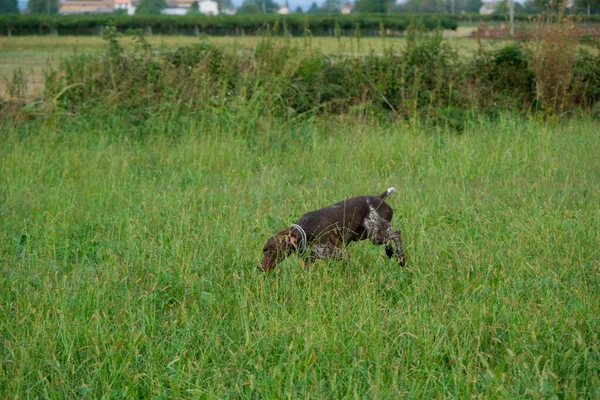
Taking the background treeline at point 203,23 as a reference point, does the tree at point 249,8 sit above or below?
above

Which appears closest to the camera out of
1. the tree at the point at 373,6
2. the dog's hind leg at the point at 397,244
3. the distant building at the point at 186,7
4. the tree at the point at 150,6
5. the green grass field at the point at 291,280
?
the green grass field at the point at 291,280

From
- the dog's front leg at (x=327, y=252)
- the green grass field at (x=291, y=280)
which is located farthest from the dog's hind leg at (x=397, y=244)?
the dog's front leg at (x=327, y=252)

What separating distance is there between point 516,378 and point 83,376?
2250 millimetres

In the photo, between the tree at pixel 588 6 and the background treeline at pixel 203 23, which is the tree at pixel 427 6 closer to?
the background treeline at pixel 203 23

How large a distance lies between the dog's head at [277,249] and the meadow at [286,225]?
152mm

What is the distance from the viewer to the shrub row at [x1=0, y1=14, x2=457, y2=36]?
15.6 meters

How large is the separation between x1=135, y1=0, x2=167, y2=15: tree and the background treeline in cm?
66

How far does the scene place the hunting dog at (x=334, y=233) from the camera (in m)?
5.00

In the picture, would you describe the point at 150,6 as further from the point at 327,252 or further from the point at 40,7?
the point at 327,252

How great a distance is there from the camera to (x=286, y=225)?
6457 mm

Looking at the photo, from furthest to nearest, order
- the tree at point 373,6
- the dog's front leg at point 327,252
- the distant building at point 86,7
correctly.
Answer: the tree at point 373,6, the distant building at point 86,7, the dog's front leg at point 327,252

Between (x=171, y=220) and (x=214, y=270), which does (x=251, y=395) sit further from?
(x=171, y=220)

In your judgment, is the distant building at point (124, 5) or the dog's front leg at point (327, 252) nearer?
the dog's front leg at point (327, 252)

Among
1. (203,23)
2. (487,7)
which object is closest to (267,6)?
(203,23)
